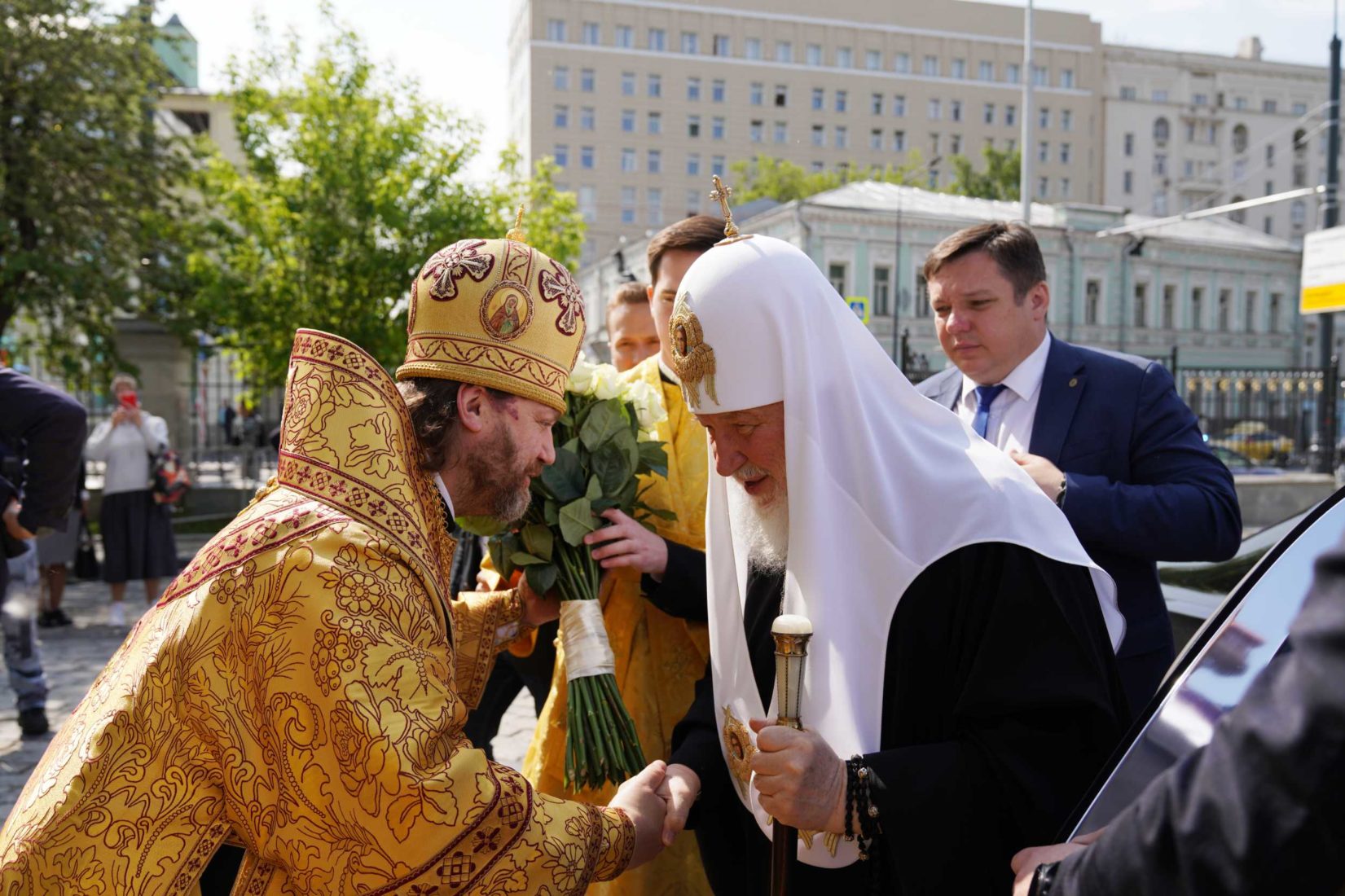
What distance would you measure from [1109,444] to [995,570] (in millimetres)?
1537

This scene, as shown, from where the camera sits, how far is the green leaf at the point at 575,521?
277 centimetres

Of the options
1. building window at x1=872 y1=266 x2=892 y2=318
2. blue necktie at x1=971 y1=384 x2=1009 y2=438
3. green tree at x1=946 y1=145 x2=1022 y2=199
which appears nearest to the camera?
blue necktie at x1=971 y1=384 x2=1009 y2=438

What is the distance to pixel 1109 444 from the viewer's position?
335cm

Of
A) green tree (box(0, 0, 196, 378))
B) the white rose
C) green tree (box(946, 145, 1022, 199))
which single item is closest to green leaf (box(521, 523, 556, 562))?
the white rose

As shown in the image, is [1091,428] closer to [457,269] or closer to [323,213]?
[457,269]

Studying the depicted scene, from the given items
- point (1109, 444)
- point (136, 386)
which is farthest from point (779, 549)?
point (136, 386)

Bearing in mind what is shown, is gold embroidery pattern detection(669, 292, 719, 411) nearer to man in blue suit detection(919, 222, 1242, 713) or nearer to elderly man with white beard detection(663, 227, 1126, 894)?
elderly man with white beard detection(663, 227, 1126, 894)

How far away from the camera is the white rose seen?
2.86m

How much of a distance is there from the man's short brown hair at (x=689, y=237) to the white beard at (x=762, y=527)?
3.27 ft

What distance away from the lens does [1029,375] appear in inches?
139

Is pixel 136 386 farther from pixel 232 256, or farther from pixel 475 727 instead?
pixel 475 727

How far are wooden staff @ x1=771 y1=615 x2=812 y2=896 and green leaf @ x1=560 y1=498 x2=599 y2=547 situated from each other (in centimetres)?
95

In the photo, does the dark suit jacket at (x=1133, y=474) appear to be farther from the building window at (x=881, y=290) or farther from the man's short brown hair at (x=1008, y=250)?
the building window at (x=881, y=290)

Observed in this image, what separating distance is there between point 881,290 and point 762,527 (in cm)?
3905
